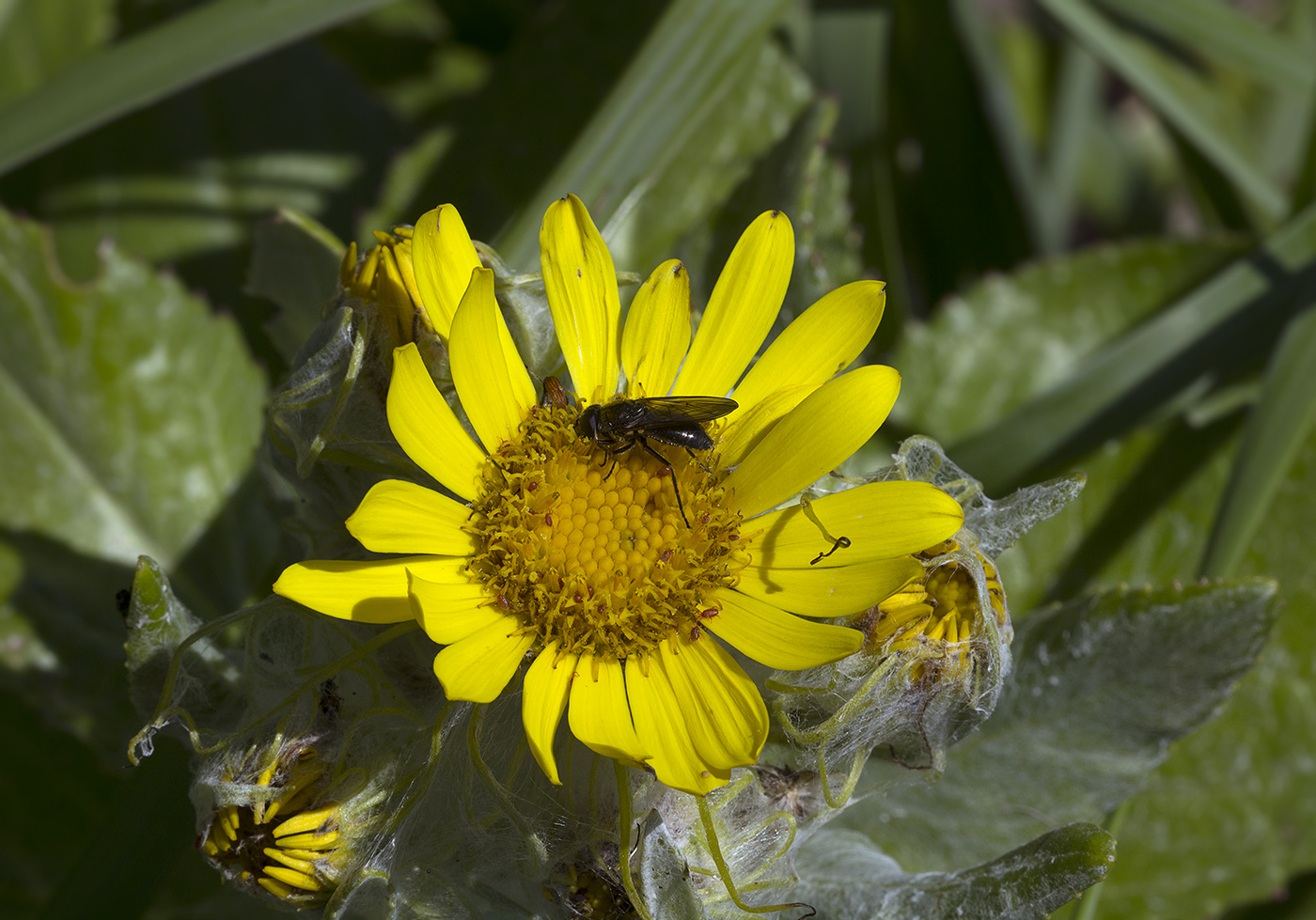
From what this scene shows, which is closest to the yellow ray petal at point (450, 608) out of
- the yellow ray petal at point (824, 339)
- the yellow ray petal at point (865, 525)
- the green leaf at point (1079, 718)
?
the yellow ray petal at point (865, 525)

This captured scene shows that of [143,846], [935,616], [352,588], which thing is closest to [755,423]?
[935,616]

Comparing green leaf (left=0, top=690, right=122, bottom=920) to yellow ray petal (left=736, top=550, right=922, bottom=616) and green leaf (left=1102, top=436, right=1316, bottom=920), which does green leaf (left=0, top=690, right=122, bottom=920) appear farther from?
green leaf (left=1102, top=436, right=1316, bottom=920)

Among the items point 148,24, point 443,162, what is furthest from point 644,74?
point 148,24

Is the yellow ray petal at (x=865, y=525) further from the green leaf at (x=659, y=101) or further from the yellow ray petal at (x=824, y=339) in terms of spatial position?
the green leaf at (x=659, y=101)

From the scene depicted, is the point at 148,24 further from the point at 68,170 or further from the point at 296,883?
the point at 296,883

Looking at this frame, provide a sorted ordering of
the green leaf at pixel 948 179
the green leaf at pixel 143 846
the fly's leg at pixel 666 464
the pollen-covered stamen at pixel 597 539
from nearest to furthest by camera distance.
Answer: the pollen-covered stamen at pixel 597 539, the fly's leg at pixel 666 464, the green leaf at pixel 143 846, the green leaf at pixel 948 179

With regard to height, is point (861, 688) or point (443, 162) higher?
point (443, 162)

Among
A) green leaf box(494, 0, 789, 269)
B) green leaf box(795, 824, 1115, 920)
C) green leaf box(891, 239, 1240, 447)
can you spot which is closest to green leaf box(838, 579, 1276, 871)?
green leaf box(795, 824, 1115, 920)
